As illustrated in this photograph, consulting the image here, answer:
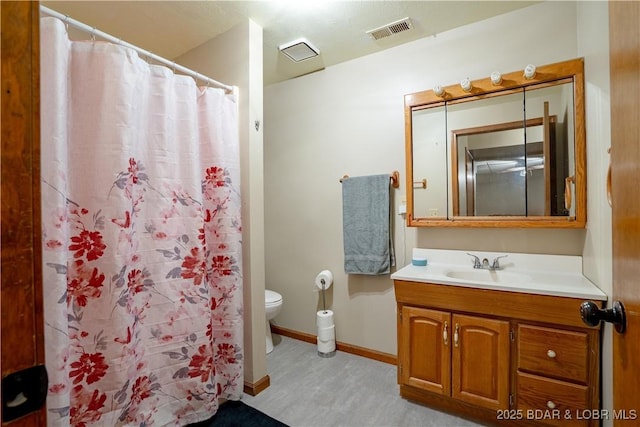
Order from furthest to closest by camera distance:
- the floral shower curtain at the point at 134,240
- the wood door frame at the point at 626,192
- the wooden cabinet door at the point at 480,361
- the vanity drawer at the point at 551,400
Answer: the wooden cabinet door at the point at 480,361, the vanity drawer at the point at 551,400, the floral shower curtain at the point at 134,240, the wood door frame at the point at 626,192

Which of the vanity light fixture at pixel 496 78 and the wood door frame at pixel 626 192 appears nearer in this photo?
the wood door frame at pixel 626 192

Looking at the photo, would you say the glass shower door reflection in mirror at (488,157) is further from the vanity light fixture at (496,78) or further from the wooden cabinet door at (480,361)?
the wooden cabinet door at (480,361)

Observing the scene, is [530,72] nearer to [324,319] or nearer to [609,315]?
[609,315]

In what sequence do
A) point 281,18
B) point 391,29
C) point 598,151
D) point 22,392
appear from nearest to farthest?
point 22,392 → point 598,151 → point 281,18 → point 391,29

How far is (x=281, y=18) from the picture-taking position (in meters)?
1.96

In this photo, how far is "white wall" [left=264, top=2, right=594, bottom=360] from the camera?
1.90 metres

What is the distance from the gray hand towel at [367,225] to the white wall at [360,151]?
0.11 metres

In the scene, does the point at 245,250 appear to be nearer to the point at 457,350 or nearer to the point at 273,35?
the point at 457,350

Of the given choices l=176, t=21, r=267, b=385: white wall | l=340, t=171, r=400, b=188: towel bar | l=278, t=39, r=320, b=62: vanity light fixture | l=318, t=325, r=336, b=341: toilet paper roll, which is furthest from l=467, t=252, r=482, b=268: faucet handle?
l=278, t=39, r=320, b=62: vanity light fixture

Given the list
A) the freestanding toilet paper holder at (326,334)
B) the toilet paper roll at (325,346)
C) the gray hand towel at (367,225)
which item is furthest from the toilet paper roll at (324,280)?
the toilet paper roll at (325,346)

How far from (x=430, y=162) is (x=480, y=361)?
1.31 meters

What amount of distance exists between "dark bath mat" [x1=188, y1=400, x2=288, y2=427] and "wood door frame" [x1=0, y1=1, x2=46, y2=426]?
1.49 meters

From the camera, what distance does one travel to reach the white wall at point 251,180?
6.49 ft

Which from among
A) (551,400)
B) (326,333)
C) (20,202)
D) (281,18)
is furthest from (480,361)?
(281,18)
